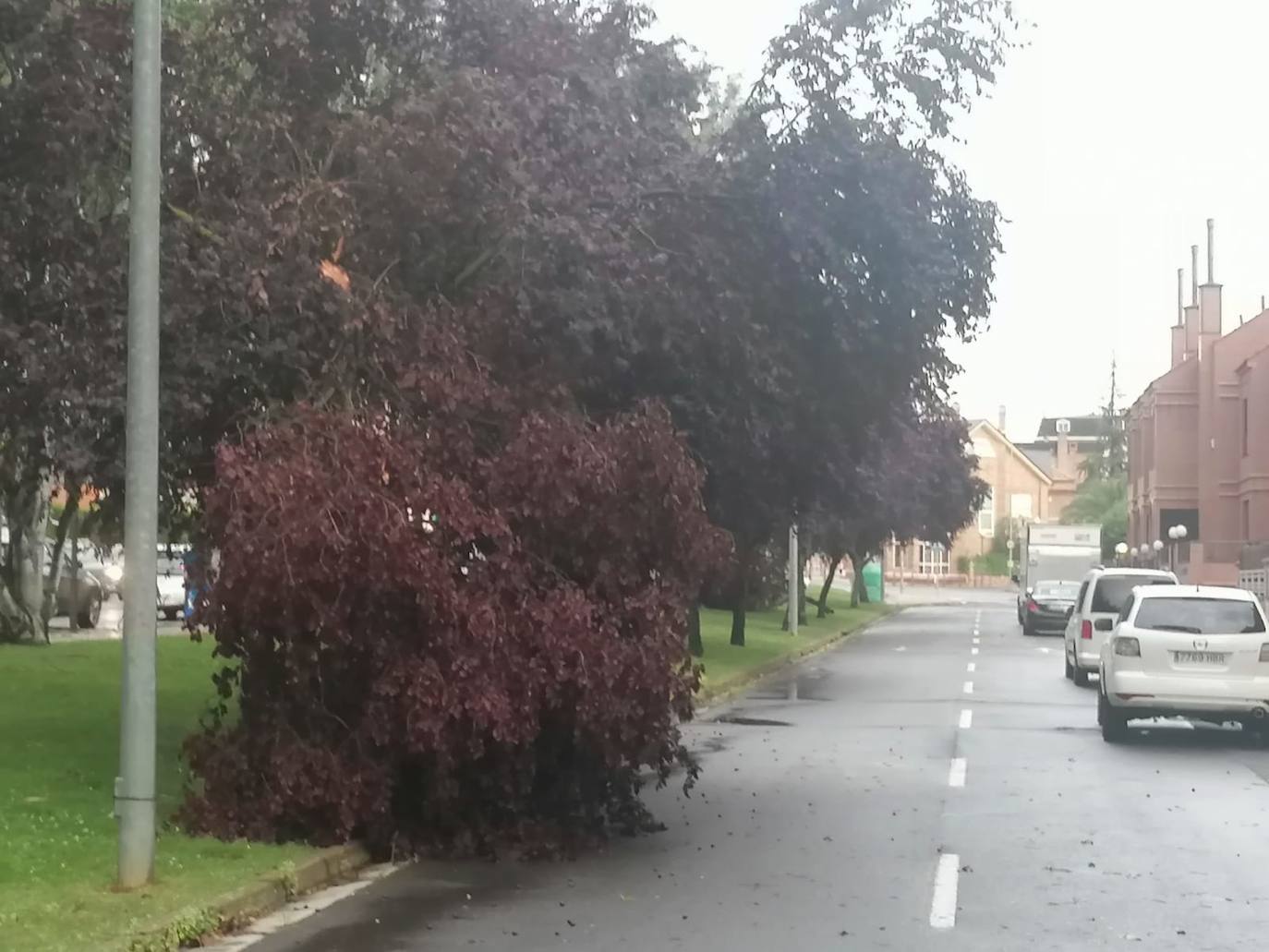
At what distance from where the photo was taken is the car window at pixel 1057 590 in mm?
49594

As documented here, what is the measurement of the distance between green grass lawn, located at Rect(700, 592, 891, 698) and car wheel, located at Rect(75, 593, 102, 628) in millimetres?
11893

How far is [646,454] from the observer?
12.1 meters

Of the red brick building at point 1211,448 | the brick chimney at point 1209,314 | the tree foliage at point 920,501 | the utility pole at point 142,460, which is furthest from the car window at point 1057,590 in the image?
the utility pole at point 142,460

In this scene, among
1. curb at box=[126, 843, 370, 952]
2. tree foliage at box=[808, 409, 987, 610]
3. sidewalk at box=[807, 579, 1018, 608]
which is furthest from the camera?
sidewalk at box=[807, 579, 1018, 608]

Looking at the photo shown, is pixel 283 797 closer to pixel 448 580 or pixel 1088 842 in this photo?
pixel 448 580

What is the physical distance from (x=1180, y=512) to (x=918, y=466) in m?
26.7

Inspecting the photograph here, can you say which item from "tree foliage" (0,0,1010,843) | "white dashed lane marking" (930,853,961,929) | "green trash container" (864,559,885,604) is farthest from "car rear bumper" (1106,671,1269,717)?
"green trash container" (864,559,885,604)

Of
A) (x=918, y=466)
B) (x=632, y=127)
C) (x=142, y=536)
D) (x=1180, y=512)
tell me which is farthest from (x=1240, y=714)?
(x=1180, y=512)

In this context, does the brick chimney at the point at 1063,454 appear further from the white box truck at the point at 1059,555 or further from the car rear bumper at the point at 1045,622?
the car rear bumper at the point at 1045,622

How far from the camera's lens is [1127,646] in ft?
62.6

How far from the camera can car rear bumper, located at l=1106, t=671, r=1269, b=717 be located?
18.8 metres

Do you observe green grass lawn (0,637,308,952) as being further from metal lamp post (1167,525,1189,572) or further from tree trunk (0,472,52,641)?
metal lamp post (1167,525,1189,572)

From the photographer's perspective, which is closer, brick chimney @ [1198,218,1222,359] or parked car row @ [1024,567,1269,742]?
parked car row @ [1024,567,1269,742]

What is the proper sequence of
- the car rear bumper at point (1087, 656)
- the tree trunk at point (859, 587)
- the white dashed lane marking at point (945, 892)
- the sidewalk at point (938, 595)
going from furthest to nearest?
the sidewalk at point (938, 595)
the tree trunk at point (859, 587)
the car rear bumper at point (1087, 656)
the white dashed lane marking at point (945, 892)
